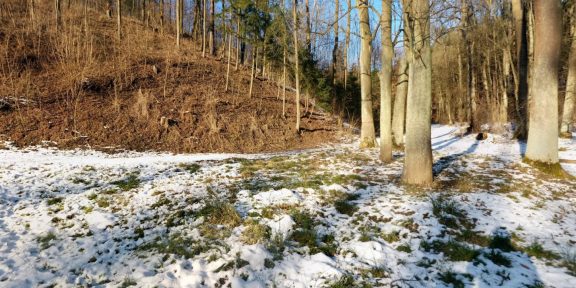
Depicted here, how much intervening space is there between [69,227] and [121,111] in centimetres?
990

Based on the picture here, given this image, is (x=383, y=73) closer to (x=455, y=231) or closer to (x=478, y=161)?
(x=478, y=161)

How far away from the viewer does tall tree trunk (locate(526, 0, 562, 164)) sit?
632cm

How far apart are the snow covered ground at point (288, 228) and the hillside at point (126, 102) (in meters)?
5.06

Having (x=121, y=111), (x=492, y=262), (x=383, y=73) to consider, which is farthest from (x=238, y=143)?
(x=492, y=262)

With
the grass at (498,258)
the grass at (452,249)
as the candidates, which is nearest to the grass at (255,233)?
the grass at (452,249)

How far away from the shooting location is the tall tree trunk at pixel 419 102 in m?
5.79

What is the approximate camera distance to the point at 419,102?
5.90 m

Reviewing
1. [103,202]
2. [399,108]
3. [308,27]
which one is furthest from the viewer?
[308,27]

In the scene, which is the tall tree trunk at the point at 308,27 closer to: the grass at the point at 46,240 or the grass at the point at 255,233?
the grass at the point at 255,233

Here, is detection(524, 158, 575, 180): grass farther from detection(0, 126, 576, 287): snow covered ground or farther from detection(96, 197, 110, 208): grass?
detection(96, 197, 110, 208): grass

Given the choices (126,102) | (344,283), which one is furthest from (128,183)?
(126,102)

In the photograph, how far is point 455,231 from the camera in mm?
4305

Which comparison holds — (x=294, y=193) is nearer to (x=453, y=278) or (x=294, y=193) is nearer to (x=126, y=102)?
(x=453, y=278)

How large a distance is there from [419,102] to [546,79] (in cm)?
298
